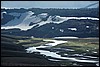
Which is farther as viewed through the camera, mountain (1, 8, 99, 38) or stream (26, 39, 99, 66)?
mountain (1, 8, 99, 38)

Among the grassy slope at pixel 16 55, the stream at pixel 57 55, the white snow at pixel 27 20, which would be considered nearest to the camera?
the grassy slope at pixel 16 55

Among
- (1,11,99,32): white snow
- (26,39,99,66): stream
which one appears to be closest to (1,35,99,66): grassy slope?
(26,39,99,66): stream

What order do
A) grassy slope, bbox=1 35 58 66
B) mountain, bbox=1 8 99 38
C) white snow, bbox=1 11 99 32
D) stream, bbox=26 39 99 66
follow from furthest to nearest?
white snow, bbox=1 11 99 32, mountain, bbox=1 8 99 38, stream, bbox=26 39 99 66, grassy slope, bbox=1 35 58 66

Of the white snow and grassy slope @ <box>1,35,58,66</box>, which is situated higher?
the white snow

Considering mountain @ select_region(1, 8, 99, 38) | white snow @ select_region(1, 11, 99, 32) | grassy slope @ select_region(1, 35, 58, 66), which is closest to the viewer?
grassy slope @ select_region(1, 35, 58, 66)

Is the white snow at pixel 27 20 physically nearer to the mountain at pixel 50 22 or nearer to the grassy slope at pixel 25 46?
the mountain at pixel 50 22

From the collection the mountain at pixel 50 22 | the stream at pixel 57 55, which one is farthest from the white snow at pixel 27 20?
the stream at pixel 57 55

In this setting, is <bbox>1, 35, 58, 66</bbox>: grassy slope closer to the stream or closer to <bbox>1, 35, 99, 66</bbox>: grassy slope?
<bbox>1, 35, 99, 66</bbox>: grassy slope

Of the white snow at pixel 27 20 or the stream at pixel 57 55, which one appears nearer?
the stream at pixel 57 55

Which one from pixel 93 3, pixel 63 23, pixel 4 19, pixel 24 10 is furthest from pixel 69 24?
pixel 4 19
